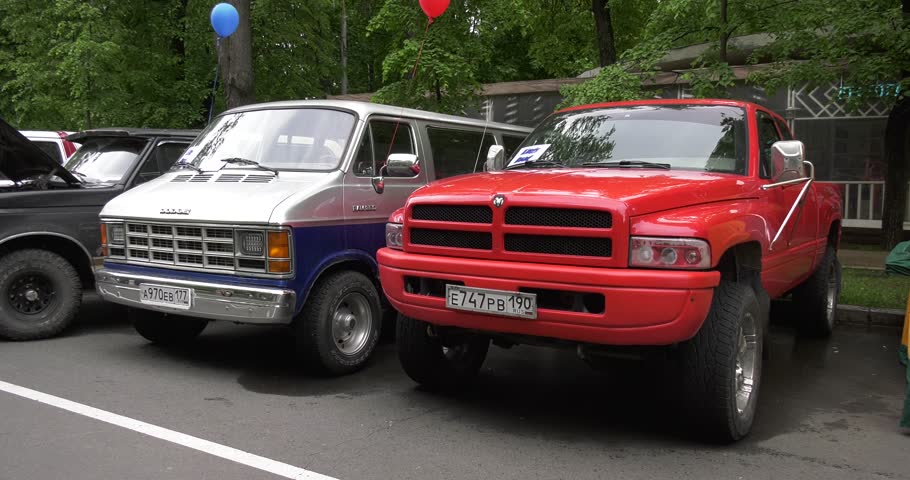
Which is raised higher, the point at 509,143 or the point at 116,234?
the point at 509,143

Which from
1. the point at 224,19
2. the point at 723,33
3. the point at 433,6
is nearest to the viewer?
the point at 433,6

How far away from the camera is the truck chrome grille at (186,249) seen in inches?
212

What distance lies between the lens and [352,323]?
586 centimetres

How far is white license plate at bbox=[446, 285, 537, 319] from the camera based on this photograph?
4.06m

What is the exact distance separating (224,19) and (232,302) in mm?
7075

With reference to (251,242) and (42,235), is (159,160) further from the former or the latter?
(251,242)

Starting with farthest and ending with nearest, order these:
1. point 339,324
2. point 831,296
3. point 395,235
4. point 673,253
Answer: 1. point 831,296
2. point 339,324
3. point 395,235
4. point 673,253

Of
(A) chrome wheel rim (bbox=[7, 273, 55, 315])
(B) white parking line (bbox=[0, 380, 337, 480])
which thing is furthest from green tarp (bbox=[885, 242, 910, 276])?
(A) chrome wheel rim (bbox=[7, 273, 55, 315])

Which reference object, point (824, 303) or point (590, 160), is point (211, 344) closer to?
point (590, 160)

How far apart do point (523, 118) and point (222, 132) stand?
11813mm

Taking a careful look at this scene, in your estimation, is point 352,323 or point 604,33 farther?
point 604,33

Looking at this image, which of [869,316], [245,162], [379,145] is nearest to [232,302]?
[245,162]

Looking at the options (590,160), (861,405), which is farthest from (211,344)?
(861,405)

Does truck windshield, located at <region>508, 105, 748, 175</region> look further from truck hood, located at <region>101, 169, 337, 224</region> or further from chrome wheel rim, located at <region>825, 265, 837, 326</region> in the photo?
chrome wheel rim, located at <region>825, 265, 837, 326</region>
